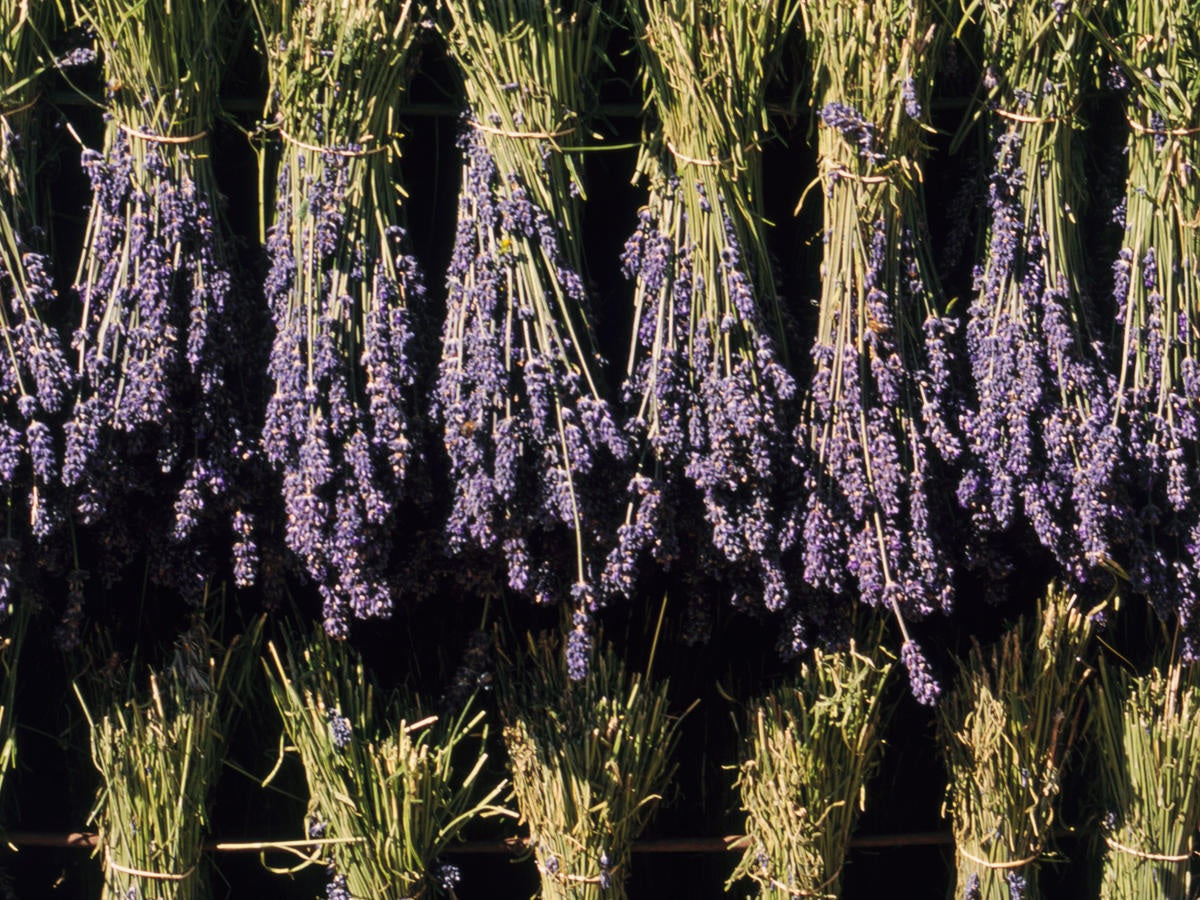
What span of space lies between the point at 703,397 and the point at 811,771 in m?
0.62

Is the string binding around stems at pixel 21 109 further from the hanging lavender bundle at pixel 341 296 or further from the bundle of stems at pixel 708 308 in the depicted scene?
the bundle of stems at pixel 708 308

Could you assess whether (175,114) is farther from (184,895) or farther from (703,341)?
(184,895)

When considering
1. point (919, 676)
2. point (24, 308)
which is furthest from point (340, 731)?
point (919, 676)

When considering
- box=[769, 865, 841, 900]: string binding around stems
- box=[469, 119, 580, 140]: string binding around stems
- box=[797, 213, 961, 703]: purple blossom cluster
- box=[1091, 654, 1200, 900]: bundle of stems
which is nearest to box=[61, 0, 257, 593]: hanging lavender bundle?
box=[469, 119, 580, 140]: string binding around stems

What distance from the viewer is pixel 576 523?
1.93 metres

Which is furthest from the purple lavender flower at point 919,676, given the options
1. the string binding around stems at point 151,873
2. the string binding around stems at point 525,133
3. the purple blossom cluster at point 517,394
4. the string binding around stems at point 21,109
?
the string binding around stems at point 21,109

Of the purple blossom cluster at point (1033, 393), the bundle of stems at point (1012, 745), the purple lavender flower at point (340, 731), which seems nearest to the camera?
the purple blossom cluster at point (1033, 393)

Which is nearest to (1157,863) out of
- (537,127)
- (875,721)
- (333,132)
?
(875,721)

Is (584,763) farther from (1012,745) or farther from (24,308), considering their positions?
(24,308)

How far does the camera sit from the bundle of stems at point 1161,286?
203 centimetres

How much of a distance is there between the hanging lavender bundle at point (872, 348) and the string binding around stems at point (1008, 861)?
1.26 ft

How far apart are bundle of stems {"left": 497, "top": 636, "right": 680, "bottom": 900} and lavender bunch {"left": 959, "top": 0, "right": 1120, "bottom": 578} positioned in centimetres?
60

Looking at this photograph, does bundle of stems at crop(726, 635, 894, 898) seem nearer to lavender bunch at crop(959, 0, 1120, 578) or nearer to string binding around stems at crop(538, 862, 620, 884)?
string binding around stems at crop(538, 862, 620, 884)

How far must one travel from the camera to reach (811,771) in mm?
2158
